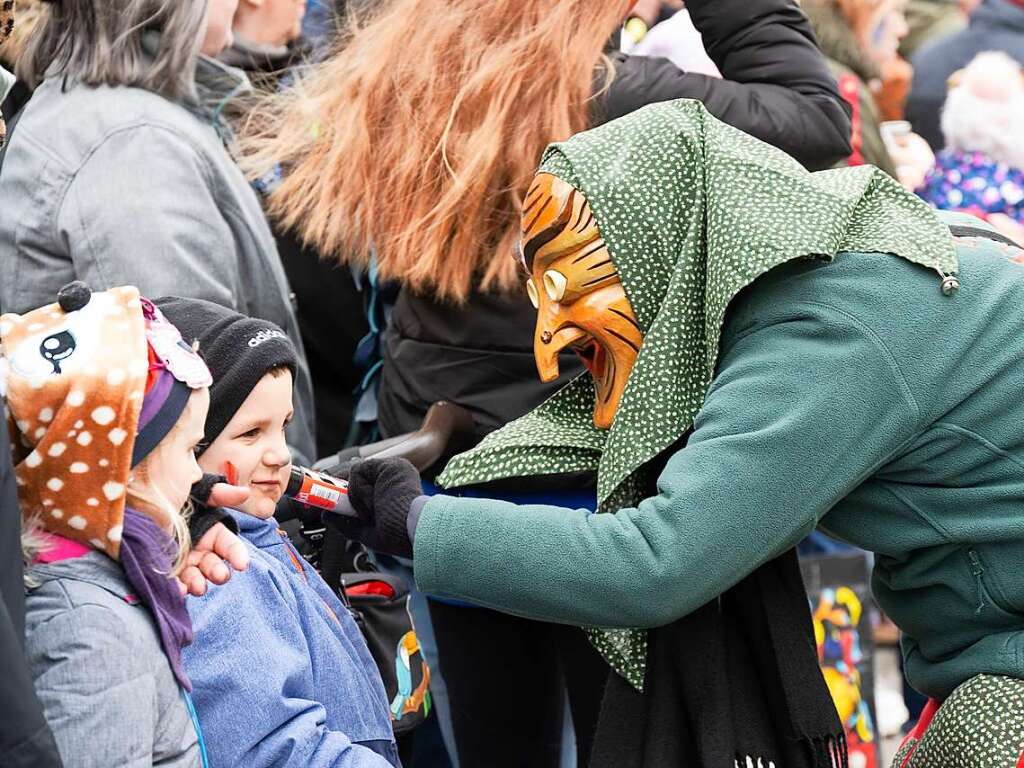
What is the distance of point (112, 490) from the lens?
1.73m

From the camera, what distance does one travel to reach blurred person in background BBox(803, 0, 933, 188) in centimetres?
439

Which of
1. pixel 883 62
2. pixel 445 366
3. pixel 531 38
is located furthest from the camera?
pixel 883 62

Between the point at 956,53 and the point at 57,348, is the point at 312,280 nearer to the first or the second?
the point at 57,348

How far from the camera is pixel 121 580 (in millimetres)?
1783

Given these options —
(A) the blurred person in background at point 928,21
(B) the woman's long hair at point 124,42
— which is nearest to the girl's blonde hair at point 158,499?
(B) the woman's long hair at point 124,42

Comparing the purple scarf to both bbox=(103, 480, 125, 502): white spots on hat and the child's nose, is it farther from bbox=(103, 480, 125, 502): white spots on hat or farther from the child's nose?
the child's nose

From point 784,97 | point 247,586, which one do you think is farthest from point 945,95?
point 247,586

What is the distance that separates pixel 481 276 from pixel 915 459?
42.7 inches

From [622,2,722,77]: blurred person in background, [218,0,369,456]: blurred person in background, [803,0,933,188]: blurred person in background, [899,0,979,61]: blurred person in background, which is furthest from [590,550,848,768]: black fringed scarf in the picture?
[899,0,979,61]: blurred person in background

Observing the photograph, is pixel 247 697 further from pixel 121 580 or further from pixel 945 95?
pixel 945 95

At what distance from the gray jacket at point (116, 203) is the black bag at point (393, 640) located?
23.5 inches

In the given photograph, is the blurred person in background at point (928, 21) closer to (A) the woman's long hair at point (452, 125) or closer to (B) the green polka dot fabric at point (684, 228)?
(A) the woman's long hair at point (452, 125)

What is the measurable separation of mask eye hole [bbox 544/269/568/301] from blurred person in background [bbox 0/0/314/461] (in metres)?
0.73

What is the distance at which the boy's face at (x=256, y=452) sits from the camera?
2172 mm
